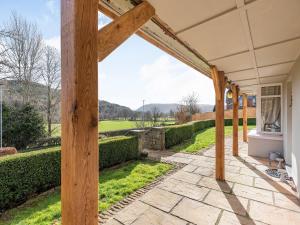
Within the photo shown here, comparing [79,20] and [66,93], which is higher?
[79,20]

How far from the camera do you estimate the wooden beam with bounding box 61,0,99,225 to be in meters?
0.96

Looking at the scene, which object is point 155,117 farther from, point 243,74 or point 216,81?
point 216,81

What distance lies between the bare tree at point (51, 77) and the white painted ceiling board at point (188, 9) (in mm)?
11370

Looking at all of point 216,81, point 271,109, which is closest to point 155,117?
point 271,109

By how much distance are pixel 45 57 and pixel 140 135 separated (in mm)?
9697

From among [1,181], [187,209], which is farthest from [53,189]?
[187,209]

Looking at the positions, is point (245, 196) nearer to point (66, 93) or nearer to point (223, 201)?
point (223, 201)

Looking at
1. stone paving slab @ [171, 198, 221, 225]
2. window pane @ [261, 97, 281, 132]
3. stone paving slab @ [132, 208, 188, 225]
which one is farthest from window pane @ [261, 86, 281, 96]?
stone paving slab @ [132, 208, 188, 225]

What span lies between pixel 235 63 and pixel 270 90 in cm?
421

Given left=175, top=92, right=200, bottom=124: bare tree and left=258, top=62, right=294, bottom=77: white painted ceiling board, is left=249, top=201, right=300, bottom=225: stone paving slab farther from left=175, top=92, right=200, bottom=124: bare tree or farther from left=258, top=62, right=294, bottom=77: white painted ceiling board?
left=175, top=92, right=200, bottom=124: bare tree

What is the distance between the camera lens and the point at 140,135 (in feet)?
20.2

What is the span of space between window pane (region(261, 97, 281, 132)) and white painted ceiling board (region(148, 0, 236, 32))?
6.17 meters

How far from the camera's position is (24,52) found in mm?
10398

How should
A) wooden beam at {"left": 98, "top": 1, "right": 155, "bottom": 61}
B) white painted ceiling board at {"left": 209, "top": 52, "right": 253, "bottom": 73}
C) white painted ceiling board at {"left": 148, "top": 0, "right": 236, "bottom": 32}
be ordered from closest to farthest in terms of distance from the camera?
wooden beam at {"left": 98, "top": 1, "right": 155, "bottom": 61}
white painted ceiling board at {"left": 148, "top": 0, "right": 236, "bottom": 32}
white painted ceiling board at {"left": 209, "top": 52, "right": 253, "bottom": 73}
